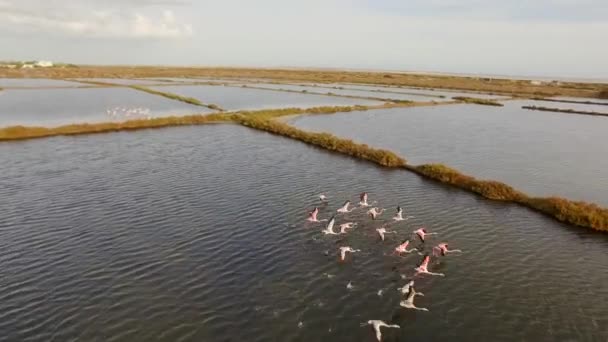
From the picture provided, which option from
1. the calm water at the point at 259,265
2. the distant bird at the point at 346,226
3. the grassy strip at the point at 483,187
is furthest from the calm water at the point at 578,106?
the distant bird at the point at 346,226

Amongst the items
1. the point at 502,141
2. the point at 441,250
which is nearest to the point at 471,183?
the point at 441,250

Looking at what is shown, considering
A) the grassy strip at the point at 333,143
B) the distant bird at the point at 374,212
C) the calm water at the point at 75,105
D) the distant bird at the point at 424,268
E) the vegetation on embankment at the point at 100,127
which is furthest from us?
the calm water at the point at 75,105

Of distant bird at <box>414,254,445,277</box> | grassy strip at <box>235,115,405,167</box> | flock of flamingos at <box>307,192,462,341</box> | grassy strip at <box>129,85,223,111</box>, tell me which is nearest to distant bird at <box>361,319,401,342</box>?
flock of flamingos at <box>307,192,462,341</box>

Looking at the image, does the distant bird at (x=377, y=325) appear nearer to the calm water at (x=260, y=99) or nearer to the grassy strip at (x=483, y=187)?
the grassy strip at (x=483, y=187)

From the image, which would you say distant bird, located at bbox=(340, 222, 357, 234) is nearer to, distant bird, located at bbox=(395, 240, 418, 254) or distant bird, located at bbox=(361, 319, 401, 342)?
distant bird, located at bbox=(395, 240, 418, 254)

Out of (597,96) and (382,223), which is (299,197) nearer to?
(382,223)
